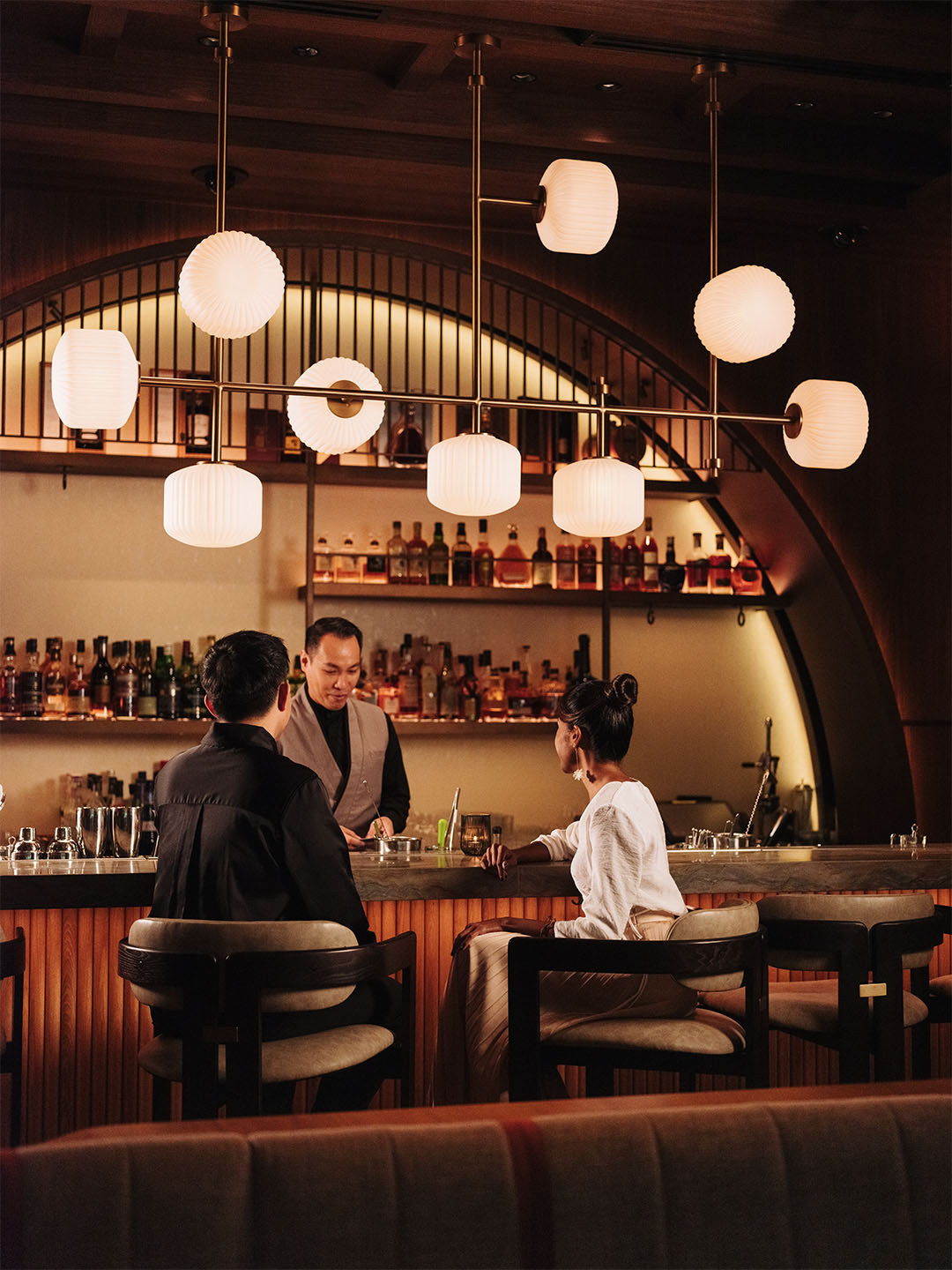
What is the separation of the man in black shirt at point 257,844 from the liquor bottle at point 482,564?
8.82 feet

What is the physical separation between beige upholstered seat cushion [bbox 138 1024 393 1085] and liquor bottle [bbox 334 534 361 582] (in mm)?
2719

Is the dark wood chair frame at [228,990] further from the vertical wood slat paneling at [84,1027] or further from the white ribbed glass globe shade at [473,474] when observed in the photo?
the white ribbed glass globe shade at [473,474]

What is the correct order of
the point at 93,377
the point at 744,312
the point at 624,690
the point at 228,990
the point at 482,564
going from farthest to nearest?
1. the point at 482,564
2. the point at 744,312
3. the point at 93,377
4. the point at 624,690
5. the point at 228,990

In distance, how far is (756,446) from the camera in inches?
200

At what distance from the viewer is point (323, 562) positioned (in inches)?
203

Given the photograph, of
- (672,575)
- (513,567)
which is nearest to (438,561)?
(513,567)

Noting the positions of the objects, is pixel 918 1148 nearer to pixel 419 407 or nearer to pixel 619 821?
pixel 619 821

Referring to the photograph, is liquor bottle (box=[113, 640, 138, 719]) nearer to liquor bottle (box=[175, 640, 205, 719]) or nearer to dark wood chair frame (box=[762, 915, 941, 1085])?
liquor bottle (box=[175, 640, 205, 719])

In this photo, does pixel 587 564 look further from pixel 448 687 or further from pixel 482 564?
pixel 448 687

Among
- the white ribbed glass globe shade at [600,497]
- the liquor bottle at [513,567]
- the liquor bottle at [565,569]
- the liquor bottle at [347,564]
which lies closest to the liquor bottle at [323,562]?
the liquor bottle at [347,564]

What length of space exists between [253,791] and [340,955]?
37 cm

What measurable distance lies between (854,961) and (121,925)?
1.64 m

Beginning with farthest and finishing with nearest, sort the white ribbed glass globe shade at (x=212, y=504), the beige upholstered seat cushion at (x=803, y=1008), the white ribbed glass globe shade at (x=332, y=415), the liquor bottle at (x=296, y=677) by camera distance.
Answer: the liquor bottle at (x=296, y=677) < the white ribbed glass globe shade at (x=332, y=415) < the white ribbed glass globe shade at (x=212, y=504) < the beige upholstered seat cushion at (x=803, y=1008)

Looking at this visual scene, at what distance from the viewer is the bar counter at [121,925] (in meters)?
2.99
